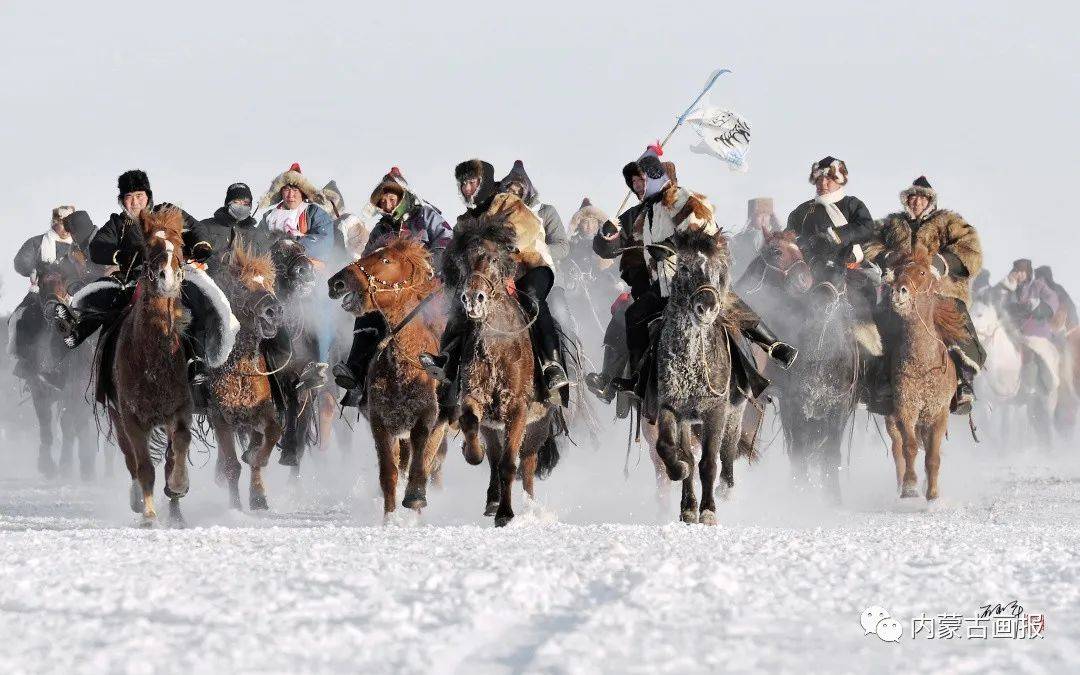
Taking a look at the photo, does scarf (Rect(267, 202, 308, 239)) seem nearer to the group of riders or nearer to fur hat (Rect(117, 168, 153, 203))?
the group of riders

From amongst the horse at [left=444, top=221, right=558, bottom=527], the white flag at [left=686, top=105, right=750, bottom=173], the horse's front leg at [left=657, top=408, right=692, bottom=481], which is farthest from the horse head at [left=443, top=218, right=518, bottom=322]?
the white flag at [left=686, top=105, right=750, bottom=173]

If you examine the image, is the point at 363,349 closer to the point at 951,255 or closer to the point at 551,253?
the point at 551,253

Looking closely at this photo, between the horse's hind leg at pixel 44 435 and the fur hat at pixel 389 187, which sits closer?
the fur hat at pixel 389 187

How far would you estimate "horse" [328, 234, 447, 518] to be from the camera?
A: 11508mm

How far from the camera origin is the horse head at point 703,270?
10.7m

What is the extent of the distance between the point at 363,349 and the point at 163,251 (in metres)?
1.56

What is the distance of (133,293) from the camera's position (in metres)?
12.7

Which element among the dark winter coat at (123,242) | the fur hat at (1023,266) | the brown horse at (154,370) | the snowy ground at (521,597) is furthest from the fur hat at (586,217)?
the snowy ground at (521,597)

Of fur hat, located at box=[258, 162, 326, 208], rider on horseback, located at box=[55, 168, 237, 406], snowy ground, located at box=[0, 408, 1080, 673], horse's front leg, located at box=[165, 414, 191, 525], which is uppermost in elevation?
fur hat, located at box=[258, 162, 326, 208]

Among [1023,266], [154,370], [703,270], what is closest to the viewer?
[703,270]

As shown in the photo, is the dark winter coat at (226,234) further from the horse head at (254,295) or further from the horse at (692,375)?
the horse at (692,375)

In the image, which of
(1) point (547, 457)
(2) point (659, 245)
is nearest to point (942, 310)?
(1) point (547, 457)

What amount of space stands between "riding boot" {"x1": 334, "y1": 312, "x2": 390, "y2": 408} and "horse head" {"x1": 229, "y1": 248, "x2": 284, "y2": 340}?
5.16 ft

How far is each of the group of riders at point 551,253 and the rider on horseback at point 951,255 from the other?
0.01m
